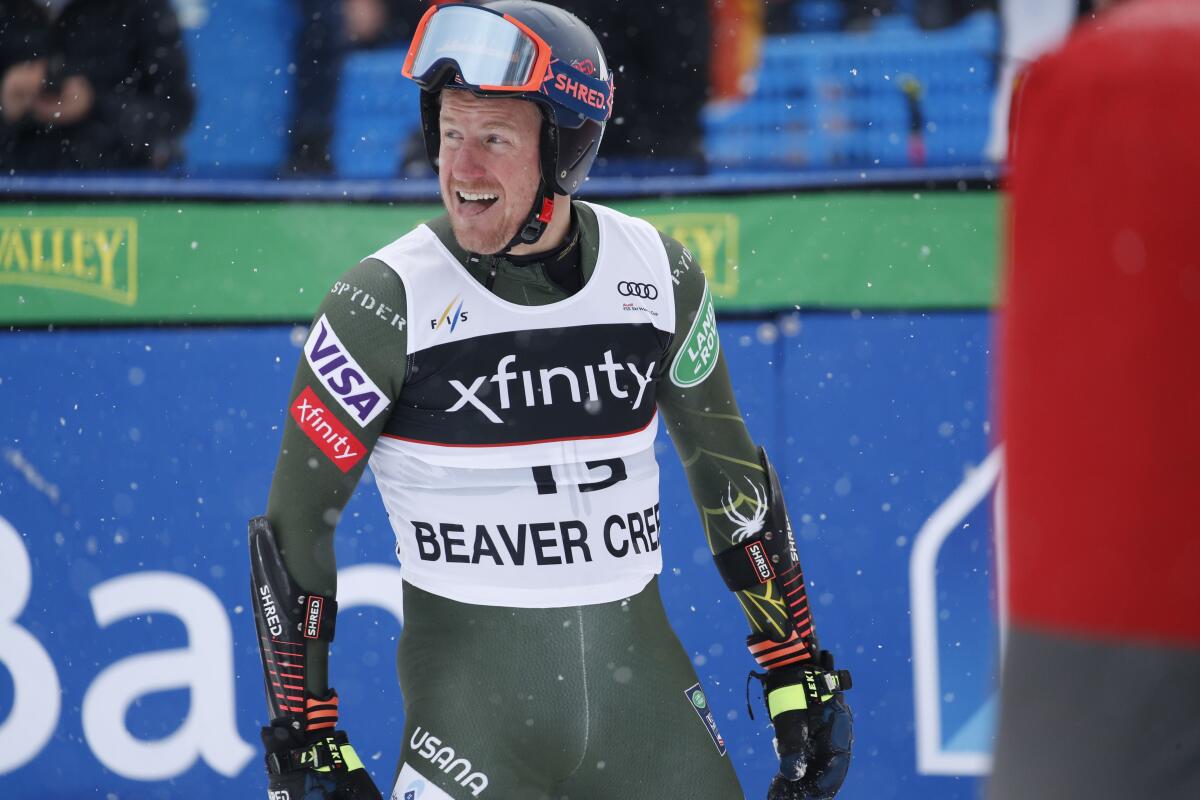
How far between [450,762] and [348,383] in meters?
0.77

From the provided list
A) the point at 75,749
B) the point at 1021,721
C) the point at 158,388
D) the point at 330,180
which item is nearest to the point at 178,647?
the point at 75,749

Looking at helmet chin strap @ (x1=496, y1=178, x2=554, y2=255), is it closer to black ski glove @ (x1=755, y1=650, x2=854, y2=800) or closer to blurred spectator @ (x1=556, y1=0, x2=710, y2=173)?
black ski glove @ (x1=755, y1=650, x2=854, y2=800)

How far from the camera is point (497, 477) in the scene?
3.01m

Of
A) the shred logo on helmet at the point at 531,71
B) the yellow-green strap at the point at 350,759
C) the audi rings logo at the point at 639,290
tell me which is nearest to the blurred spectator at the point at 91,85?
the shred logo on helmet at the point at 531,71

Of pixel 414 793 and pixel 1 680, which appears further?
pixel 1 680

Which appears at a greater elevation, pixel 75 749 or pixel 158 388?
pixel 158 388

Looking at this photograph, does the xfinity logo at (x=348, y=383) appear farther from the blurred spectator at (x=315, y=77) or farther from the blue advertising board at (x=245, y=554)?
the blurred spectator at (x=315, y=77)

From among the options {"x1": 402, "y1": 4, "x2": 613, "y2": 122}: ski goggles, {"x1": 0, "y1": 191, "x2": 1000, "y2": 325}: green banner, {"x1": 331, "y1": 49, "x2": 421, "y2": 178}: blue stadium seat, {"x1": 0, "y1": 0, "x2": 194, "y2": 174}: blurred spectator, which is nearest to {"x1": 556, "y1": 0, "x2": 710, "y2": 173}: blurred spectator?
{"x1": 0, "y1": 191, "x2": 1000, "y2": 325}: green banner

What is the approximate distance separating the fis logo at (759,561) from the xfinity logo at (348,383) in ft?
3.05

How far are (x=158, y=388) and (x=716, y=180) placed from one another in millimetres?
2116

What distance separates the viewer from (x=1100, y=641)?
1109 mm

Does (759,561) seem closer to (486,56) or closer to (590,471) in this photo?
(590,471)

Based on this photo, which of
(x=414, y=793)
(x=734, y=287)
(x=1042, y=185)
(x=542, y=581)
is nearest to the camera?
(x=1042, y=185)

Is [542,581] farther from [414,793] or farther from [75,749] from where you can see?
[75,749]
